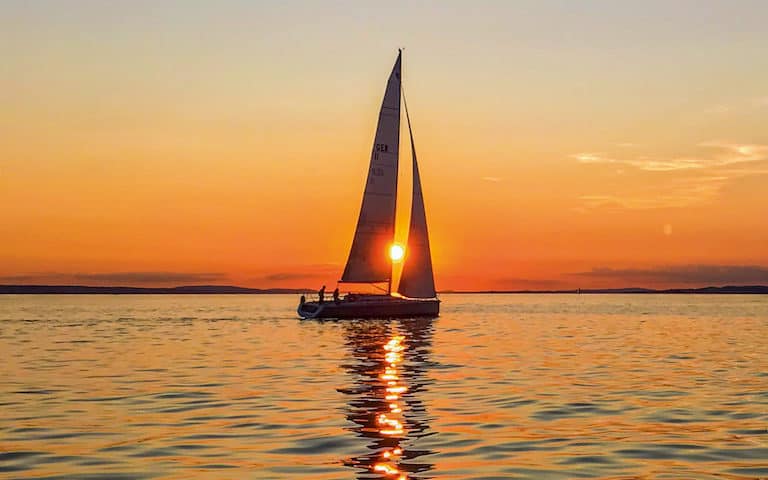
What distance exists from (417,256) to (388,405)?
57.1m

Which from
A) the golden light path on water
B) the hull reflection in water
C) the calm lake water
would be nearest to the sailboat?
the hull reflection in water

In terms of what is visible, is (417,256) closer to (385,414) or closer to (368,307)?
(368,307)

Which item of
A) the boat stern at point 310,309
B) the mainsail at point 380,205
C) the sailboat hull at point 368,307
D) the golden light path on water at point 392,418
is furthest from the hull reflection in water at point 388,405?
the mainsail at point 380,205

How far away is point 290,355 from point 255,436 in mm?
26523

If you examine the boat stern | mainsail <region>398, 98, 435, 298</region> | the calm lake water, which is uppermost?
mainsail <region>398, 98, 435, 298</region>

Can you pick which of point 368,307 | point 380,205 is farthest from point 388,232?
point 368,307

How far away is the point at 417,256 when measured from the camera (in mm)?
83625

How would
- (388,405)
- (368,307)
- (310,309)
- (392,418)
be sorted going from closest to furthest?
(392,418) → (388,405) → (368,307) → (310,309)

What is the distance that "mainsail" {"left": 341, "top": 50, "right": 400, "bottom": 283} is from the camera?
82812 mm

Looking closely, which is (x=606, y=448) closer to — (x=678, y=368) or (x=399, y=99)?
(x=678, y=368)

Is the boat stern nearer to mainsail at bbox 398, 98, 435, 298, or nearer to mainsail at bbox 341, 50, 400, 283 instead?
mainsail at bbox 341, 50, 400, 283

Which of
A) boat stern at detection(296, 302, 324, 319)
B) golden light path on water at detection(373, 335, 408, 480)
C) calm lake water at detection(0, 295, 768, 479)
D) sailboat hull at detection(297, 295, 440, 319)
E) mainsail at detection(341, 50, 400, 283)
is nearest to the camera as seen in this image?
golden light path on water at detection(373, 335, 408, 480)

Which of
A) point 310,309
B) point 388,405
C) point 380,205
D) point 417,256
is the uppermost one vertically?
point 380,205

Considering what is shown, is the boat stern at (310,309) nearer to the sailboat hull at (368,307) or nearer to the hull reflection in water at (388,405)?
the sailboat hull at (368,307)
